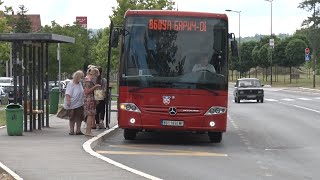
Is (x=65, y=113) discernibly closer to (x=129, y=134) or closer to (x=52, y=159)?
(x=129, y=134)

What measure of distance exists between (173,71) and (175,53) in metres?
0.46

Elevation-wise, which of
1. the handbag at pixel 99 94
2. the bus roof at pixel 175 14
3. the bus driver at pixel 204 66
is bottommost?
the handbag at pixel 99 94

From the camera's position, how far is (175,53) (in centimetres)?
1477

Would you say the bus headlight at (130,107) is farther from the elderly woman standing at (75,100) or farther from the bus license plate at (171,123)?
the elderly woman standing at (75,100)

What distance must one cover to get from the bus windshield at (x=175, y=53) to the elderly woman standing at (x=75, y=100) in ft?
5.85

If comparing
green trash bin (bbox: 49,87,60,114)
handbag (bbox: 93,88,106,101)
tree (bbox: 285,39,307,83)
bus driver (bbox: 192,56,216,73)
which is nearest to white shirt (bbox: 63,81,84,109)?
→ handbag (bbox: 93,88,106,101)

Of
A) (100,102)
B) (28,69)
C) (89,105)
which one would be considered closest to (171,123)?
(89,105)

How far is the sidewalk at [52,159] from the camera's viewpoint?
30.8 feet

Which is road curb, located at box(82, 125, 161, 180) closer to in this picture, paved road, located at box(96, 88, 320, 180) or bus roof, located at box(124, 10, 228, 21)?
paved road, located at box(96, 88, 320, 180)

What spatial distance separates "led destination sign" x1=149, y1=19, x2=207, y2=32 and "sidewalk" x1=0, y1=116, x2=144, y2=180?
3.22 metres

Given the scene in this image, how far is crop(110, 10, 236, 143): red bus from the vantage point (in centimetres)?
1452

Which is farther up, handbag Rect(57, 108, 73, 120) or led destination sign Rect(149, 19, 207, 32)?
led destination sign Rect(149, 19, 207, 32)

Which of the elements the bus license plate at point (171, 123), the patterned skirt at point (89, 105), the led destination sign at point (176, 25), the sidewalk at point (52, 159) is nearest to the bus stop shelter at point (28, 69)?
the patterned skirt at point (89, 105)

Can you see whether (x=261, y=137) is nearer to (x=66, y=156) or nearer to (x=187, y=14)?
(x=187, y=14)
